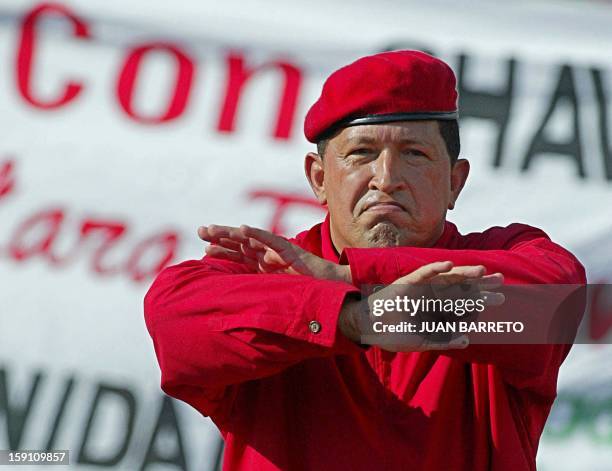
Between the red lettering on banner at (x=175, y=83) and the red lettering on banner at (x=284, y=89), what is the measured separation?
0.34 ft

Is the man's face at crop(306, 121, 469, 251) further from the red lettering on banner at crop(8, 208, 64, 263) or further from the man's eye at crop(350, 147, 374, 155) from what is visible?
the red lettering on banner at crop(8, 208, 64, 263)

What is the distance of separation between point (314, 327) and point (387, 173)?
0.35 m

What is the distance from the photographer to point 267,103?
317cm

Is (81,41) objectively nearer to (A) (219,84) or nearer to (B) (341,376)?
(A) (219,84)

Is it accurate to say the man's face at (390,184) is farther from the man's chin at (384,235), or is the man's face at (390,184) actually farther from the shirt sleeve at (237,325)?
the shirt sleeve at (237,325)

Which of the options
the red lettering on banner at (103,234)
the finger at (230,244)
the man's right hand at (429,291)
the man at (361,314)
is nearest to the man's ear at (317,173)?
the man at (361,314)

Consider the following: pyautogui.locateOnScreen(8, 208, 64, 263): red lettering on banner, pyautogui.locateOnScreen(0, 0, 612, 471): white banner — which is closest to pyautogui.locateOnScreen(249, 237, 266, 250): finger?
pyautogui.locateOnScreen(0, 0, 612, 471): white banner

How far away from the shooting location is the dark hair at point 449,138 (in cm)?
200

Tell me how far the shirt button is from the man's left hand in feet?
0.37

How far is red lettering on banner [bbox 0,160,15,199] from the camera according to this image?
309 centimetres

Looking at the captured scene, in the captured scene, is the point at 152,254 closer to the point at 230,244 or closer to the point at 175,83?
the point at 175,83

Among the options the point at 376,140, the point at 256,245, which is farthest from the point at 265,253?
the point at 376,140

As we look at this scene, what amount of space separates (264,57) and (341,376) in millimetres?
1436

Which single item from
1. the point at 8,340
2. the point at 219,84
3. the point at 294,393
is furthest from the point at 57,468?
the point at 294,393
